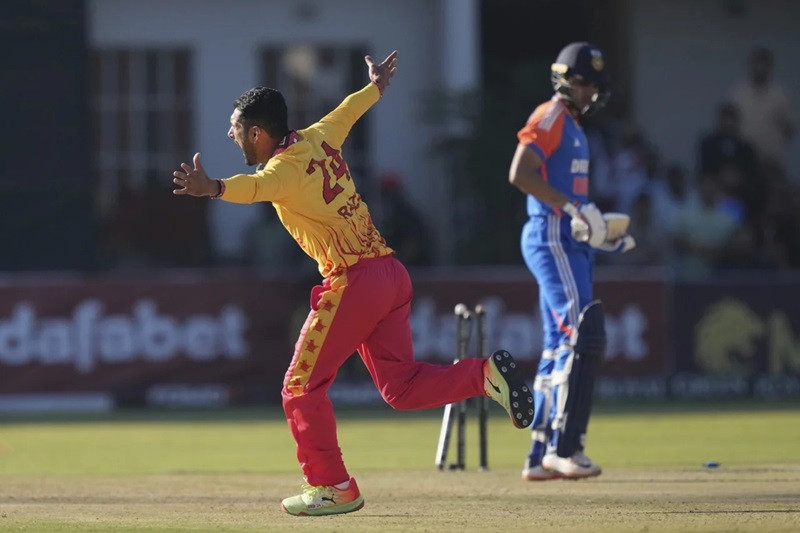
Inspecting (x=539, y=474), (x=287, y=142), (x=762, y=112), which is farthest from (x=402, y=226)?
(x=287, y=142)

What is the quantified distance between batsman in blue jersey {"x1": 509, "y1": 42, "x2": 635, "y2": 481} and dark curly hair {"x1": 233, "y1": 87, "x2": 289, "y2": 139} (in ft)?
6.51

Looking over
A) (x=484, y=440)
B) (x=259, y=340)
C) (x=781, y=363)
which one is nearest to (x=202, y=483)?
(x=484, y=440)

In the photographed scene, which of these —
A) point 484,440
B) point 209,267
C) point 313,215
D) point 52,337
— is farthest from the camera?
point 209,267

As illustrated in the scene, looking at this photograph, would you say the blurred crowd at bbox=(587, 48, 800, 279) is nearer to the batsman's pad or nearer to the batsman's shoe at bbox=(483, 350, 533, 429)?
the batsman's pad

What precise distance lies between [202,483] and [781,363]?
8.76m

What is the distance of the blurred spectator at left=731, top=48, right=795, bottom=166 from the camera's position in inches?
764

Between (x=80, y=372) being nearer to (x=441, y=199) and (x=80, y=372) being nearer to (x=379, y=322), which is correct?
(x=441, y=199)

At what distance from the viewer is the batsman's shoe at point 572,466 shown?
29.8 feet

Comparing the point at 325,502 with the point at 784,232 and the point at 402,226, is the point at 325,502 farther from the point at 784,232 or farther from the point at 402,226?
the point at 784,232

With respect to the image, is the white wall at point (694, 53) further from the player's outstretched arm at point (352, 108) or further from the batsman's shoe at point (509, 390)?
the batsman's shoe at point (509, 390)

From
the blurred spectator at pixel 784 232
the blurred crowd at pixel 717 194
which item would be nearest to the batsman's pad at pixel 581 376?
the blurred crowd at pixel 717 194

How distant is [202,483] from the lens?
Result: 9672 mm

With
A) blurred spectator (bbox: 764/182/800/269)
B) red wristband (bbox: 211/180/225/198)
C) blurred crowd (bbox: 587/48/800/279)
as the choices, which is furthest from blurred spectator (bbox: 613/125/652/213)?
red wristband (bbox: 211/180/225/198)

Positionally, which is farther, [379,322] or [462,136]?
[462,136]
